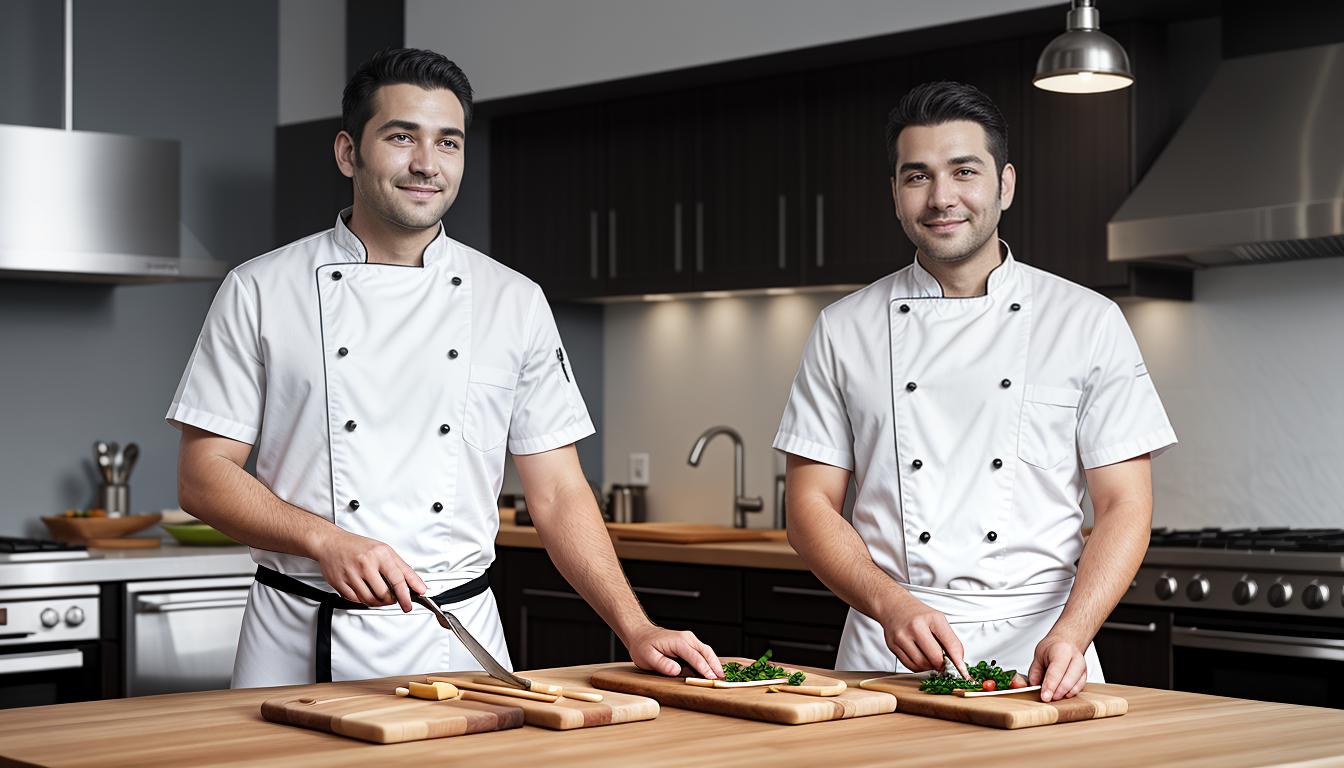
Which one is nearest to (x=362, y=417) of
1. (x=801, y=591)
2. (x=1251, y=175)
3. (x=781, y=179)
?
(x=801, y=591)

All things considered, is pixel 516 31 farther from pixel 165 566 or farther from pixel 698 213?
pixel 165 566

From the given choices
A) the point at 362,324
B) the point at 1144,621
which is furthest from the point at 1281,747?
the point at 1144,621

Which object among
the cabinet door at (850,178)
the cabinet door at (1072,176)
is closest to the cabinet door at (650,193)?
the cabinet door at (850,178)

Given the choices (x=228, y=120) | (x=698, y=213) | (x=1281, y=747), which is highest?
(x=228, y=120)

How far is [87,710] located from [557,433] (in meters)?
0.82

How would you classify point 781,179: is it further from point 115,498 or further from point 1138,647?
point 115,498

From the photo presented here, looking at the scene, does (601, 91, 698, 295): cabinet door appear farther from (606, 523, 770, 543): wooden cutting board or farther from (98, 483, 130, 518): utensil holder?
(98, 483, 130, 518): utensil holder

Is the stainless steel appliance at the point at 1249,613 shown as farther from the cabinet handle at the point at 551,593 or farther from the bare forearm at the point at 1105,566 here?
the cabinet handle at the point at 551,593

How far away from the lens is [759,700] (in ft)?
5.72

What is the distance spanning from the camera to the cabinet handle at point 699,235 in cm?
486

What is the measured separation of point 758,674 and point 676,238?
124 inches

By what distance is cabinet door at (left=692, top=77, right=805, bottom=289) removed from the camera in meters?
4.66

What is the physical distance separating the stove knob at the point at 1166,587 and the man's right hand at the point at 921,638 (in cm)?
168

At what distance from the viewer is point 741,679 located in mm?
1854
